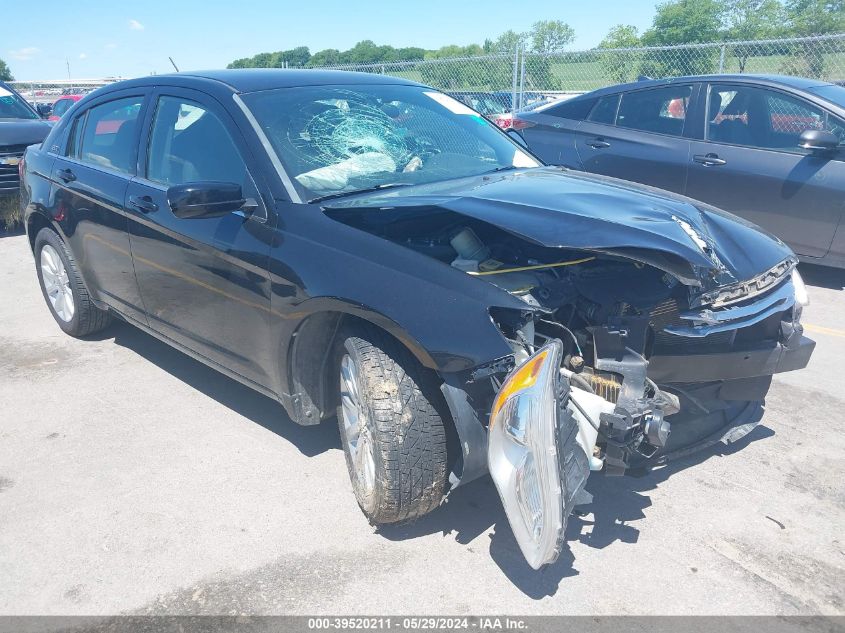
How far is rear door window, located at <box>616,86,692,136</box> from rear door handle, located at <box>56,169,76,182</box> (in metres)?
4.84

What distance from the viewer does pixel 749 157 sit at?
6.26 meters

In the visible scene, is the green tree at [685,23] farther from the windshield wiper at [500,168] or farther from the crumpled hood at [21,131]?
the windshield wiper at [500,168]

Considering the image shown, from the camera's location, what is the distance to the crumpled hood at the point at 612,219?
271 cm

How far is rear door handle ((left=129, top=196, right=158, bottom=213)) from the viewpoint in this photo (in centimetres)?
382

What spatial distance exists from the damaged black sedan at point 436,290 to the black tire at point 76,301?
988mm

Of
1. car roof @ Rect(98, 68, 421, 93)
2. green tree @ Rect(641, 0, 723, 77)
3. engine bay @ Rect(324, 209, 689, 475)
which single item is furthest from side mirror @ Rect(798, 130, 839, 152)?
green tree @ Rect(641, 0, 723, 77)

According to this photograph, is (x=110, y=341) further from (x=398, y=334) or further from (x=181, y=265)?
(x=398, y=334)

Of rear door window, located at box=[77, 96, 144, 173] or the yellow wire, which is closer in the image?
the yellow wire

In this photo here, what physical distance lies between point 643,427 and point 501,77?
491 inches

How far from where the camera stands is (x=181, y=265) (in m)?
3.68

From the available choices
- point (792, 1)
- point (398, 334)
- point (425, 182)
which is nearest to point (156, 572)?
point (398, 334)

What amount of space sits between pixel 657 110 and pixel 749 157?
1.00 meters

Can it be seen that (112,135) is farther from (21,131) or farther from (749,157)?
(21,131)

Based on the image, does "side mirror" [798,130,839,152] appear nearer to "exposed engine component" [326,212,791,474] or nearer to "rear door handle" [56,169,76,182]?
"exposed engine component" [326,212,791,474]
